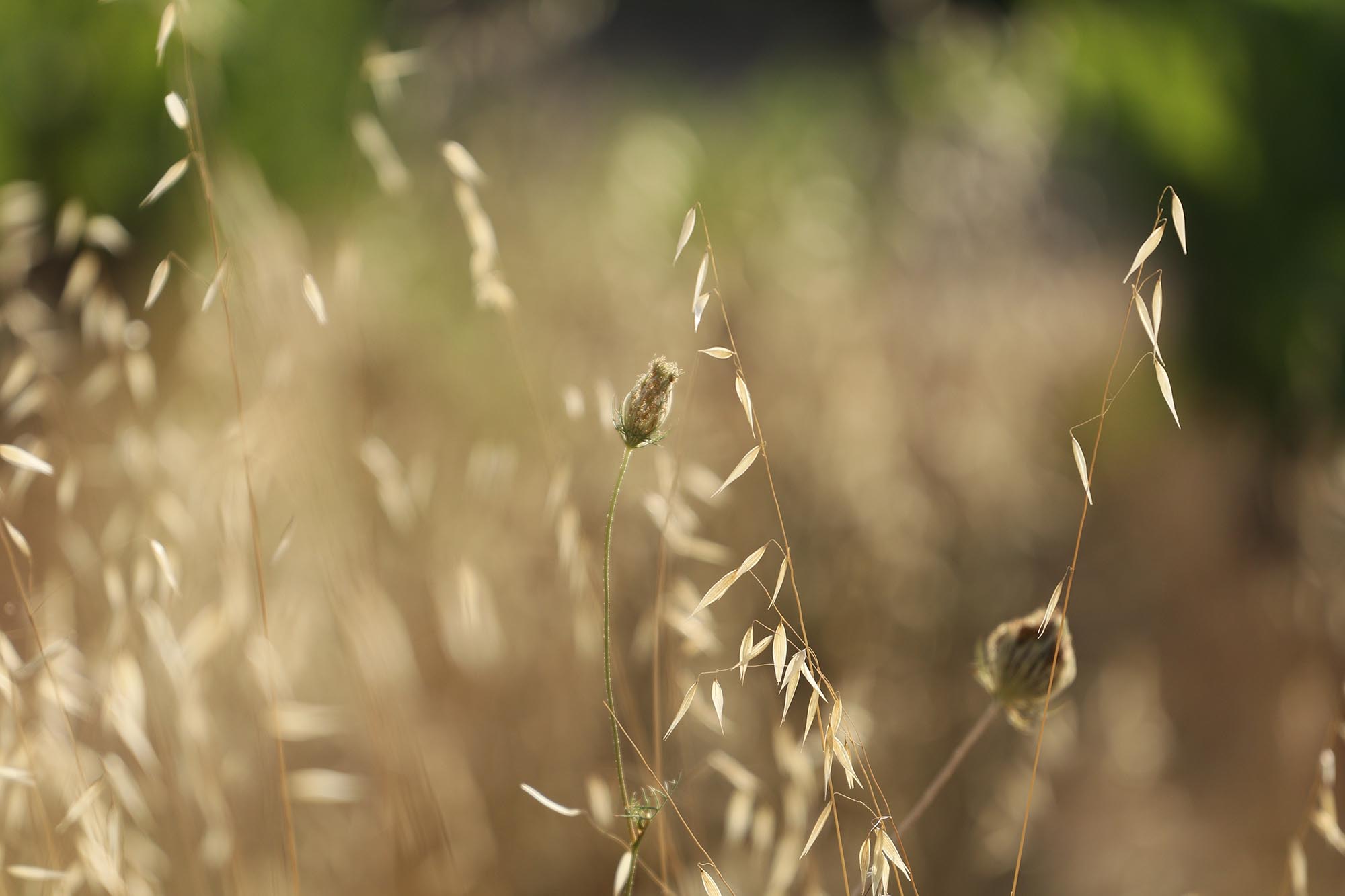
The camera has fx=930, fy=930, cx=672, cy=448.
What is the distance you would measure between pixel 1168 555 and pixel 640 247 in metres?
0.97

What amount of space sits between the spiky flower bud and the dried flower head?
0.18 metres

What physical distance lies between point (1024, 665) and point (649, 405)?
0.68ft

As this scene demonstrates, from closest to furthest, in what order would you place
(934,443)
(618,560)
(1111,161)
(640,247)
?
(618,560) → (934,443) → (640,247) → (1111,161)

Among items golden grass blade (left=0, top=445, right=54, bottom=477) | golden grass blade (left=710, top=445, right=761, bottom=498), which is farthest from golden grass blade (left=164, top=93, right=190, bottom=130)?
golden grass blade (left=710, top=445, right=761, bottom=498)

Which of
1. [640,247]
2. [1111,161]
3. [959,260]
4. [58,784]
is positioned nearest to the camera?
[58,784]

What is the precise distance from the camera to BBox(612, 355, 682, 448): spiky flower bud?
0.37 metres

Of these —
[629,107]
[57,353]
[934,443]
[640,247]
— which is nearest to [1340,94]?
[934,443]

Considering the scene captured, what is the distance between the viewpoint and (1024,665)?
0.42 m

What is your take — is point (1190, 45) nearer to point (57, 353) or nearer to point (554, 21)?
point (554, 21)

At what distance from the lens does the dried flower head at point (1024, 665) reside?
0.41 m

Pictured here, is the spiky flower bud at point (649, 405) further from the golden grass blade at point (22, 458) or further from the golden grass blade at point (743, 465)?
the golden grass blade at point (22, 458)

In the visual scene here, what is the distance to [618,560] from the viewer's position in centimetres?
113

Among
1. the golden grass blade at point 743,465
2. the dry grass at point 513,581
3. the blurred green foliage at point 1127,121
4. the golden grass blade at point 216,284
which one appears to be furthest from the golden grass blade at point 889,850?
the blurred green foliage at point 1127,121

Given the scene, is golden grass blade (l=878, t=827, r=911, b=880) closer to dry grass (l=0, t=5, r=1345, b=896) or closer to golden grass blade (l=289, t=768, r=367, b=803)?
dry grass (l=0, t=5, r=1345, b=896)
